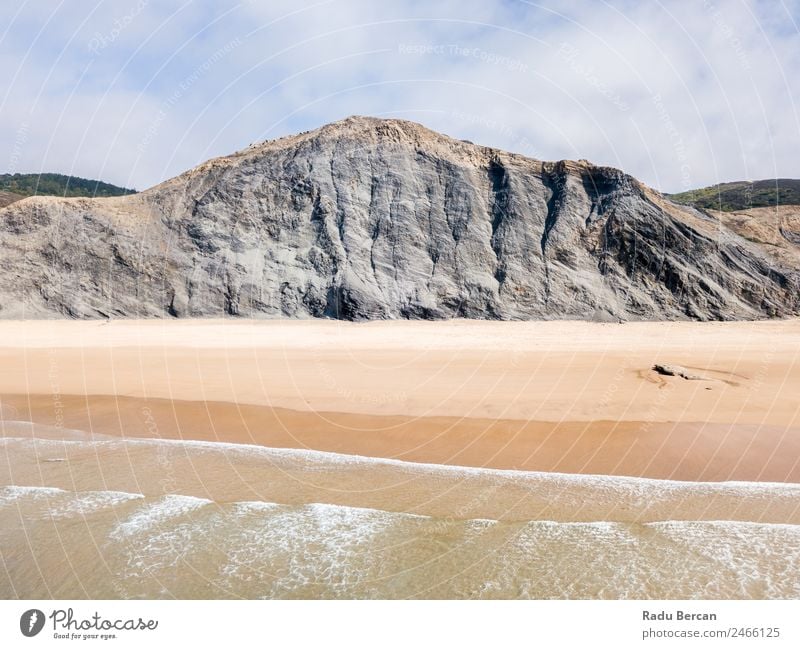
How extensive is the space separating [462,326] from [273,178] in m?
18.9

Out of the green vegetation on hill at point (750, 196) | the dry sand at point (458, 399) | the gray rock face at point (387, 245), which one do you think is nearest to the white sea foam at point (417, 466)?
the dry sand at point (458, 399)

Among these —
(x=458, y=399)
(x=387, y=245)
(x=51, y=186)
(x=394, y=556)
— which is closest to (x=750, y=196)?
(x=387, y=245)

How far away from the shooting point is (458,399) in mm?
10812

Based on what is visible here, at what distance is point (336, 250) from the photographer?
34000mm

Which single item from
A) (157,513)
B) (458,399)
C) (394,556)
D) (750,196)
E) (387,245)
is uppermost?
(750,196)

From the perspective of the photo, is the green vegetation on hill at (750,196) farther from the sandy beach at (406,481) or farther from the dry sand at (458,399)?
the sandy beach at (406,481)

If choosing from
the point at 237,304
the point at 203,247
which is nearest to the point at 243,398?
the point at 237,304

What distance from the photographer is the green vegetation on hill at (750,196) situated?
72188 millimetres

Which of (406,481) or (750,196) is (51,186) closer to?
(406,481)

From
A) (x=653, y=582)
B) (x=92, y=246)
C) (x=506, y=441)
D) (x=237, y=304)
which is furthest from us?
(x=92, y=246)

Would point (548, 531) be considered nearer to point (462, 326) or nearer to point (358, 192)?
point (462, 326)
